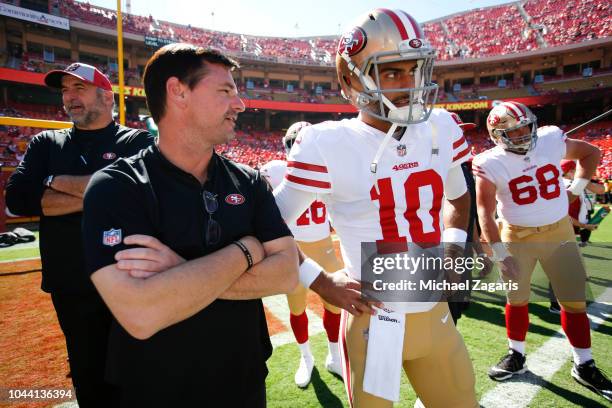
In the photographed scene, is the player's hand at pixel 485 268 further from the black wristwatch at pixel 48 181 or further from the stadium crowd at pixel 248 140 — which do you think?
the stadium crowd at pixel 248 140

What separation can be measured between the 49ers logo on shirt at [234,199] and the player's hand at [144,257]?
33 centimetres

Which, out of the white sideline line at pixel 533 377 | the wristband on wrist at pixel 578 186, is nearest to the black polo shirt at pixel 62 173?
the white sideline line at pixel 533 377

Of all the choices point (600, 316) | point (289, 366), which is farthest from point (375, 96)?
point (600, 316)

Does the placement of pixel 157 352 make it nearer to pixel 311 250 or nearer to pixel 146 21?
pixel 311 250

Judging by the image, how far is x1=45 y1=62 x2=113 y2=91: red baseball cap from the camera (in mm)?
2357

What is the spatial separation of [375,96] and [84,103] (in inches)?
76.0

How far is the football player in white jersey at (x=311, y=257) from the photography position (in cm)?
337

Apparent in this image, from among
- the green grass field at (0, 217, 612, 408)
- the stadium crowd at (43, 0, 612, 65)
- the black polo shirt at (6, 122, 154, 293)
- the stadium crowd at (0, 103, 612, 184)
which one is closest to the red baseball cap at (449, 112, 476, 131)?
the green grass field at (0, 217, 612, 408)

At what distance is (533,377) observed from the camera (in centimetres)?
318

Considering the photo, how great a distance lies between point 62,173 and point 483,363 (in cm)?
378

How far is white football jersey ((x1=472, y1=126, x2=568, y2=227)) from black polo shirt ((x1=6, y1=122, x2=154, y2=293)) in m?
2.93

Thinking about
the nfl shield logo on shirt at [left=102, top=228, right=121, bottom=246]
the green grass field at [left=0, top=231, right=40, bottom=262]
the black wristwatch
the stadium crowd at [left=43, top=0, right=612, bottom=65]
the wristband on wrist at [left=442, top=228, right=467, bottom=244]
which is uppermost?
the stadium crowd at [left=43, top=0, right=612, bottom=65]

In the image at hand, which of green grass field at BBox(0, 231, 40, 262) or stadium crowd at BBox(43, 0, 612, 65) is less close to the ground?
stadium crowd at BBox(43, 0, 612, 65)

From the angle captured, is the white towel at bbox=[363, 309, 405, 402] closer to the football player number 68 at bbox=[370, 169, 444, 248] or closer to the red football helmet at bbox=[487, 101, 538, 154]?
the football player number 68 at bbox=[370, 169, 444, 248]
